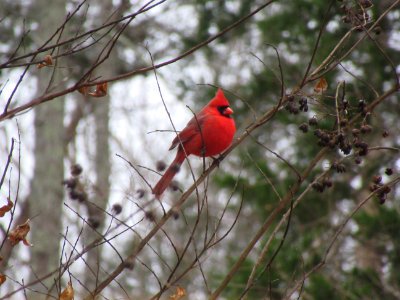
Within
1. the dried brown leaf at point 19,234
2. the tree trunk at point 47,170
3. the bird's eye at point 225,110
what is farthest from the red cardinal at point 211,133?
the tree trunk at point 47,170

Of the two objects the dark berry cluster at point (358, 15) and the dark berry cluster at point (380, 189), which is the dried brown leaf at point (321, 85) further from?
the dark berry cluster at point (380, 189)

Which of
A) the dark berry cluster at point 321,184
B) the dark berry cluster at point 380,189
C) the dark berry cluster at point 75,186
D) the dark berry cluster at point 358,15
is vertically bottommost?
the dark berry cluster at point 380,189

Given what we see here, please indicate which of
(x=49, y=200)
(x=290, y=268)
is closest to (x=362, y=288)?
(x=290, y=268)

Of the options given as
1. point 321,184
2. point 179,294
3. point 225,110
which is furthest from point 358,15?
point 225,110

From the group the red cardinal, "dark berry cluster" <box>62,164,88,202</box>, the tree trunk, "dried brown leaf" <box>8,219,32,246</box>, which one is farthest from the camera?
the tree trunk

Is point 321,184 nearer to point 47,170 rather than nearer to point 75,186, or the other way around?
point 75,186

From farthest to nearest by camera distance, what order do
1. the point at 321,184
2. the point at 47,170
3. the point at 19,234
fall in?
the point at 47,170
the point at 321,184
the point at 19,234

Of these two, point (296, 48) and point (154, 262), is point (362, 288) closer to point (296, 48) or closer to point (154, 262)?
point (296, 48)

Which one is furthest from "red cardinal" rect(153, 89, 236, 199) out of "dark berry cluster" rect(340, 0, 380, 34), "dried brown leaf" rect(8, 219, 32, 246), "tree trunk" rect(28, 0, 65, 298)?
"tree trunk" rect(28, 0, 65, 298)

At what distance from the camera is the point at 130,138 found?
14383 mm

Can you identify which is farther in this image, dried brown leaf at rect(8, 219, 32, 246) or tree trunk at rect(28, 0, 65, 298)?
tree trunk at rect(28, 0, 65, 298)

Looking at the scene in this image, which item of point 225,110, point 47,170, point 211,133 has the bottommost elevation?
point 211,133

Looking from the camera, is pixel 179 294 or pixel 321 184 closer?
pixel 179 294

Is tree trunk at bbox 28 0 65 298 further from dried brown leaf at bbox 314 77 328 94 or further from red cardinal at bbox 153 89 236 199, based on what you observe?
dried brown leaf at bbox 314 77 328 94
